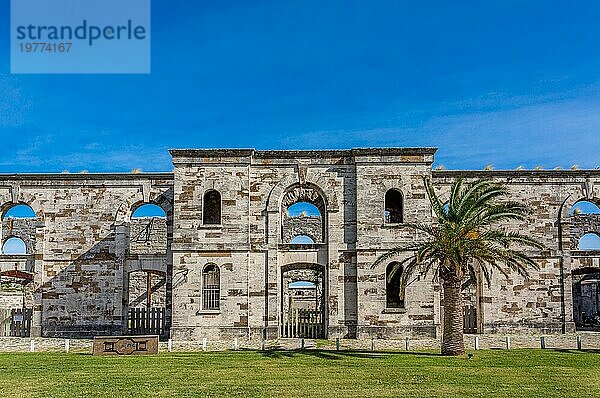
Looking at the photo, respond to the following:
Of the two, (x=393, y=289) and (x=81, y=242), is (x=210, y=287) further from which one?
(x=393, y=289)

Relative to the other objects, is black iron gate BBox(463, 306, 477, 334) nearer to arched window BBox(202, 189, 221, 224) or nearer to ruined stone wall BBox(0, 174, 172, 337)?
arched window BBox(202, 189, 221, 224)

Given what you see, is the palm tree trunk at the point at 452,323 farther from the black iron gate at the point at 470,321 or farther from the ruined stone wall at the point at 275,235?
the black iron gate at the point at 470,321

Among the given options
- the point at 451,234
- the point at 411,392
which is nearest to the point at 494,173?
the point at 451,234

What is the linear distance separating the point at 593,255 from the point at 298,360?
54.7 ft

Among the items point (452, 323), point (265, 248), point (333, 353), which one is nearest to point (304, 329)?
point (265, 248)

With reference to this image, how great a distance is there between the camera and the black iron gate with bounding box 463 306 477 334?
3078 cm

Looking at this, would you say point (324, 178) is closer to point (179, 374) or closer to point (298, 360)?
point (298, 360)

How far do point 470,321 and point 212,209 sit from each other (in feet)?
40.8

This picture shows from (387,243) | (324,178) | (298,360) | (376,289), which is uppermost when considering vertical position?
(324,178)

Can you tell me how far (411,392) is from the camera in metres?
16.1

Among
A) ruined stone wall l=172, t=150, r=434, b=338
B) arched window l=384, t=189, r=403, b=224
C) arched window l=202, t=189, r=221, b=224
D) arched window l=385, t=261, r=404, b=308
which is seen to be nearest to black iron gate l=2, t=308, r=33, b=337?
ruined stone wall l=172, t=150, r=434, b=338

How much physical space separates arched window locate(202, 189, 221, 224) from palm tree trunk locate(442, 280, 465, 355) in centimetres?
1157

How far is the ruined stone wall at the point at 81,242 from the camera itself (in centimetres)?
3053

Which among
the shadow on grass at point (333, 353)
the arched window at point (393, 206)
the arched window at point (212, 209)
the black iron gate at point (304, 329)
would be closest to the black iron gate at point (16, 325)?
the arched window at point (212, 209)
